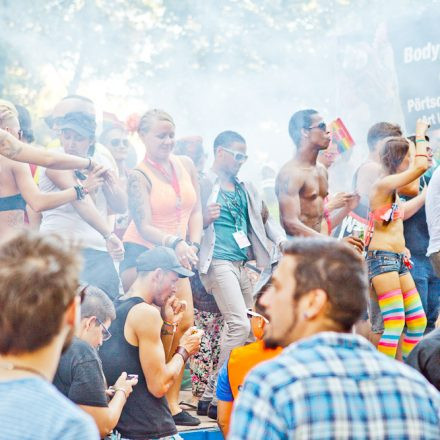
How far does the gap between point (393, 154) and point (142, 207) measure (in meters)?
1.87

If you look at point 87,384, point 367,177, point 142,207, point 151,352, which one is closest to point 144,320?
point 151,352

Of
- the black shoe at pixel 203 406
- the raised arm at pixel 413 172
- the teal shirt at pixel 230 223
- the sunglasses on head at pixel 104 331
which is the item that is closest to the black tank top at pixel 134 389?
the sunglasses on head at pixel 104 331

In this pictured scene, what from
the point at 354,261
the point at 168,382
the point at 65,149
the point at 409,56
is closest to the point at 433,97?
the point at 409,56

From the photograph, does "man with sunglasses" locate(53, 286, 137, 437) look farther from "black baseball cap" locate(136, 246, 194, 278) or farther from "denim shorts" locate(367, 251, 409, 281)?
"denim shorts" locate(367, 251, 409, 281)

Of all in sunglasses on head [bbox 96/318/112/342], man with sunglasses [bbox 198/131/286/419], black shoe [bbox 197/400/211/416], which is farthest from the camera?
man with sunglasses [bbox 198/131/286/419]

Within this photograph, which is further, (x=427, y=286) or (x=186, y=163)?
(x=427, y=286)

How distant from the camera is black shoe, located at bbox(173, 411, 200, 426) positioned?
16.6 ft

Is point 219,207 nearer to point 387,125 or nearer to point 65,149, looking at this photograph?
point 65,149

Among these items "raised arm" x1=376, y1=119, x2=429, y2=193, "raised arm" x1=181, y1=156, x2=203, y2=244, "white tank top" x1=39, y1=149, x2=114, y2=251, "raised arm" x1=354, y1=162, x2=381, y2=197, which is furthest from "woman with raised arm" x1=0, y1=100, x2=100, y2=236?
"raised arm" x1=354, y1=162, x2=381, y2=197

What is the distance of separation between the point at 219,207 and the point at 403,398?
3.82m

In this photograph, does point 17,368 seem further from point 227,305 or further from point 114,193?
point 227,305

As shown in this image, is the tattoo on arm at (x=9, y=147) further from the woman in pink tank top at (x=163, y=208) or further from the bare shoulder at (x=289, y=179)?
the bare shoulder at (x=289, y=179)

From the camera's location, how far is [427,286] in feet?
20.6

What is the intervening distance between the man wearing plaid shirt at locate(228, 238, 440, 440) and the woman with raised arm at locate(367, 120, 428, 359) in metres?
3.61
